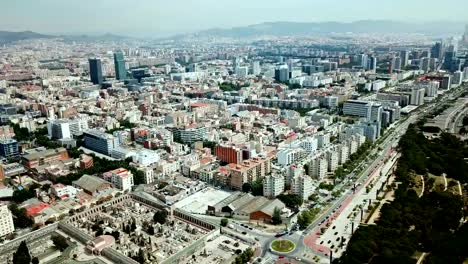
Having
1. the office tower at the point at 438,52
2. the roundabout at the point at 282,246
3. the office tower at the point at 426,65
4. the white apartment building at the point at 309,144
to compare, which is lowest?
the roundabout at the point at 282,246

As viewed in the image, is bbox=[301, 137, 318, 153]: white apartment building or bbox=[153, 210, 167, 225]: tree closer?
bbox=[153, 210, 167, 225]: tree

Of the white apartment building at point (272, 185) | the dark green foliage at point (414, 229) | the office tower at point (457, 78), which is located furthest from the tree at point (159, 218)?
the office tower at point (457, 78)

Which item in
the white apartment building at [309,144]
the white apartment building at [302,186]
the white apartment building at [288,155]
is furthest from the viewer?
the white apartment building at [309,144]

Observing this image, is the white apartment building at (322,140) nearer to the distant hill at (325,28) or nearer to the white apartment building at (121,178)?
the white apartment building at (121,178)

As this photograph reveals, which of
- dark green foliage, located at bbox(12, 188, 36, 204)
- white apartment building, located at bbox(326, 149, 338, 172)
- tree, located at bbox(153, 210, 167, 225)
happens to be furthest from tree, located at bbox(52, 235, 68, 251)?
white apartment building, located at bbox(326, 149, 338, 172)

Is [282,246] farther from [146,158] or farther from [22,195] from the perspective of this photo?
[22,195]

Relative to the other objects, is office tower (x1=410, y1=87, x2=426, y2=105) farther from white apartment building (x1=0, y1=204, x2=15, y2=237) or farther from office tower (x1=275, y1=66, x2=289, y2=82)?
white apartment building (x1=0, y1=204, x2=15, y2=237)
